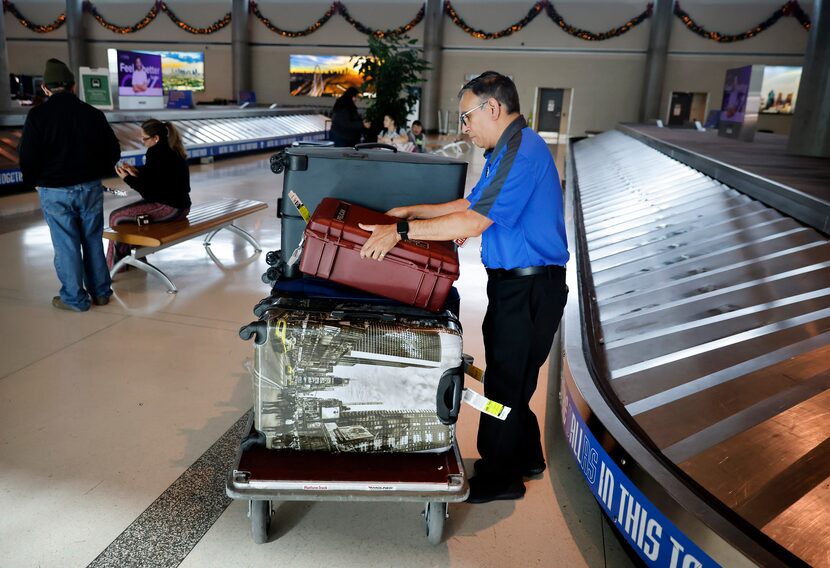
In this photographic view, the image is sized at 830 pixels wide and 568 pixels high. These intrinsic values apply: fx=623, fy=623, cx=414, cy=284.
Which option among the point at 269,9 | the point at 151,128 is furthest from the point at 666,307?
the point at 269,9

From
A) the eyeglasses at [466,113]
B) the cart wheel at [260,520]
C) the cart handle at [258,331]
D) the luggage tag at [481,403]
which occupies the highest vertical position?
the eyeglasses at [466,113]

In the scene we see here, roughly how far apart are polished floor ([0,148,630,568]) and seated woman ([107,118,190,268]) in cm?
99

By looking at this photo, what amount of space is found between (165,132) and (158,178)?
0.37 meters

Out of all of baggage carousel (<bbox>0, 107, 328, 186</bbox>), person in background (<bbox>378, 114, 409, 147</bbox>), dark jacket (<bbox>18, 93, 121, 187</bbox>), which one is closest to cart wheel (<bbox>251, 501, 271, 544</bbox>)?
dark jacket (<bbox>18, 93, 121, 187</bbox>)

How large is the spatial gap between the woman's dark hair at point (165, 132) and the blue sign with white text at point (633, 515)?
4.00 meters

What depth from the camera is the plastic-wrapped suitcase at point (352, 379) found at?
6.35 ft

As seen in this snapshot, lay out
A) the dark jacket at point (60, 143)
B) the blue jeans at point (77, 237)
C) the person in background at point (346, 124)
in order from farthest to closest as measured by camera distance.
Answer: the person in background at point (346, 124), the blue jeans at point (77, 237), the dark jacket at point (60, 143)

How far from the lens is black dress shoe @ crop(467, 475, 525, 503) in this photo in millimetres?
2469

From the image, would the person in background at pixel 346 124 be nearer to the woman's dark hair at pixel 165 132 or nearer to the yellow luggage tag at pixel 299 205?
the woman's dark hair at pixel 165 132

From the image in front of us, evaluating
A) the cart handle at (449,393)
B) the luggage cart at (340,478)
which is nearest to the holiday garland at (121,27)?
the luggage cart at (340,478)

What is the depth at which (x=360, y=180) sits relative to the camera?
7.91ft

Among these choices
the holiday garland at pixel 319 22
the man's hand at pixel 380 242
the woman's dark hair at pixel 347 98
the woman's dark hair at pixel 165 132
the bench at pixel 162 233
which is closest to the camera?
the man's hand at pixel 380 242

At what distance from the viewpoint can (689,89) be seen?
938 inches

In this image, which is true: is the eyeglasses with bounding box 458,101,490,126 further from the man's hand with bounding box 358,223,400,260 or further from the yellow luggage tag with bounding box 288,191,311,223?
the yellow luggage tag with bounding box 288,191,311,223
